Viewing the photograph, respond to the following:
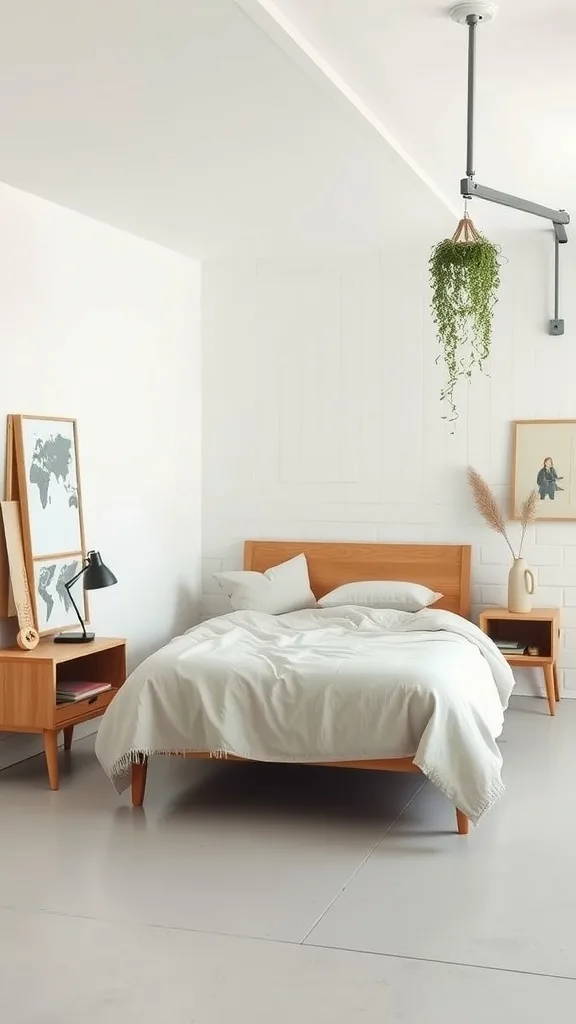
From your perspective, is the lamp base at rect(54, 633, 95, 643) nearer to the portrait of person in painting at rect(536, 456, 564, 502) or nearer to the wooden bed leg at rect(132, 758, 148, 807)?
the wooden bed leg at rect(132, 758, 148, 807)

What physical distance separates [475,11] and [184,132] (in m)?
1.42

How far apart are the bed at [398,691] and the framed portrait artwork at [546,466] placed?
51cm

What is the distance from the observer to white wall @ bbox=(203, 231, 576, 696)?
6527mm

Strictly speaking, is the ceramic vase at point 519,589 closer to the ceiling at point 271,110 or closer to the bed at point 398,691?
the bed at point 398,691

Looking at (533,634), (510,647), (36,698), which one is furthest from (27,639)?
(533,634)

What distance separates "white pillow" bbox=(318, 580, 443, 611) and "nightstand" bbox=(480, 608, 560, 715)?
0.35 metres

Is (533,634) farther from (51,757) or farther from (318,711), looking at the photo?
(51,757)

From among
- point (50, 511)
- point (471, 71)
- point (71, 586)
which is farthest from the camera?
point (71, 586)

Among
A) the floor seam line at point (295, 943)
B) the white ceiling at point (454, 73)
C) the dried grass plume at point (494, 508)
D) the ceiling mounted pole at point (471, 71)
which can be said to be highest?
the white ceiling at point (454, 73)

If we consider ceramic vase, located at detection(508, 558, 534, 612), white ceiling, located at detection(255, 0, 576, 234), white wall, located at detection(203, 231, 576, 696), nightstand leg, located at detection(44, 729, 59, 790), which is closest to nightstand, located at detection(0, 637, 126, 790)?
nightstand leg, located at detection(44, 729, 59, 790)

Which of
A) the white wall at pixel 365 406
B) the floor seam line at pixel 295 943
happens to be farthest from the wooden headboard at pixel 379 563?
the floor seam line at pixel 295 943

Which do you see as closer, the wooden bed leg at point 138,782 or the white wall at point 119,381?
the wooden bed leg at point 138,782

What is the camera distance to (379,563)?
6.74m

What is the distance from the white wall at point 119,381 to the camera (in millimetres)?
5293
